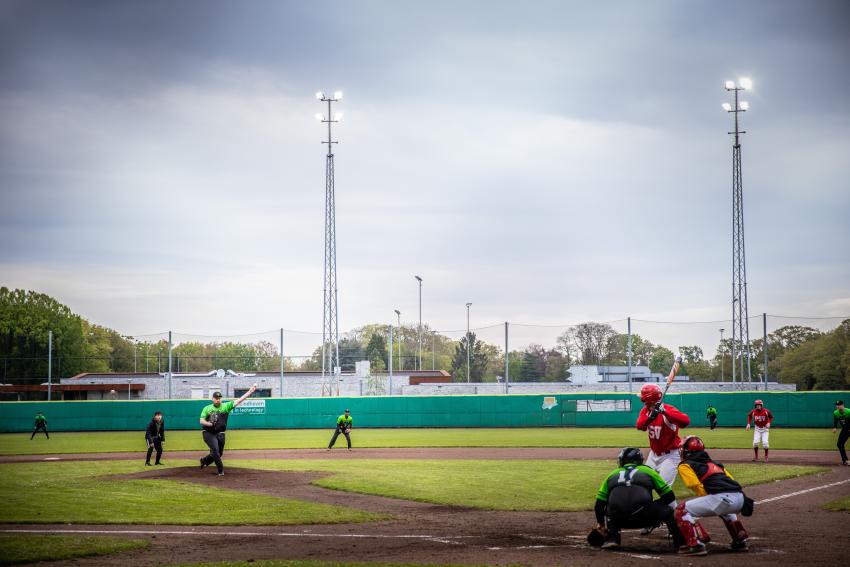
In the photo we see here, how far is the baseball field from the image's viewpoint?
12.5 metres

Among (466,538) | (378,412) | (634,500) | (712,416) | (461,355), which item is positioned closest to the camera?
(634,500)

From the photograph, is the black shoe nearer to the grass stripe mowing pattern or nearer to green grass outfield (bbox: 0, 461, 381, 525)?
green grass outfield (bbox: 0, 461, 381, 525)

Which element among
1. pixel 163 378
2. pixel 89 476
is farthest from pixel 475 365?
pixel 89 476

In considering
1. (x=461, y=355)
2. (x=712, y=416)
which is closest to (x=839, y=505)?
(x=712, y=416)

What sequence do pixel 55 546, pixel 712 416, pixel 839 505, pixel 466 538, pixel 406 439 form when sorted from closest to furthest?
1. pixel 55 546
2. pixel 466 538
3. pixel 839 505
4. pixel 406 439
5. pixel 712 416

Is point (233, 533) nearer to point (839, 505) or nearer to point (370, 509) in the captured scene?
point (370, 509)

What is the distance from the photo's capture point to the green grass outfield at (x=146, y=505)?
16312 mm

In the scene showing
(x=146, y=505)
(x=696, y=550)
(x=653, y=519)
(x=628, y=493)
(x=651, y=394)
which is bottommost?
(x=146, y=505)

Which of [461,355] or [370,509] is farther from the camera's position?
[461,355]

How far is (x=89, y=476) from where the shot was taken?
80.9ft

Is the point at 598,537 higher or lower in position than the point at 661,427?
lower

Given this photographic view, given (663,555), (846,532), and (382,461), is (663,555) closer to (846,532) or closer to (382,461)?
(846,532)

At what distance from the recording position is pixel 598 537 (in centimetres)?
1247

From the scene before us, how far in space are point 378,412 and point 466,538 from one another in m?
42.7
